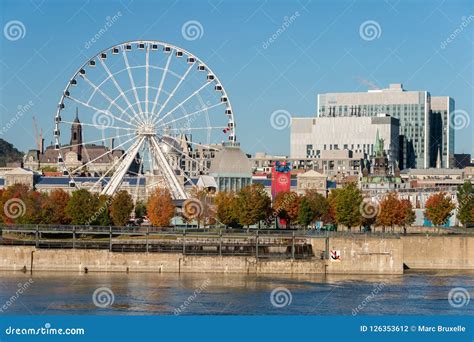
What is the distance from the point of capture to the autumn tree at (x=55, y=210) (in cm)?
8800

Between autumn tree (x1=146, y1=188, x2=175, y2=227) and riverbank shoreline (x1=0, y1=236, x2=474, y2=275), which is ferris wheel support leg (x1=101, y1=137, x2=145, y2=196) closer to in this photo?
autumn tree (x1=146, y1=188, x2=175, y2=227)

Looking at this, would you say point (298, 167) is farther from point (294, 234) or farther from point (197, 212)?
point (294, 234)

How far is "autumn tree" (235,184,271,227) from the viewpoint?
307 ft

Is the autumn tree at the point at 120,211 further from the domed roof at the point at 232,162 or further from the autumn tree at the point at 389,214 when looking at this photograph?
the autumn tree at the point at 389,214

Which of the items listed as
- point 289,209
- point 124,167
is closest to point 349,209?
point 289,209

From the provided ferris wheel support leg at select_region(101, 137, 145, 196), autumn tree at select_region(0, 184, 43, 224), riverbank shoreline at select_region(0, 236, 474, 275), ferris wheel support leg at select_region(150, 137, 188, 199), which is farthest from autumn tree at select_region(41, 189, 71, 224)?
riverbank shoreline at select_region(0, 236, 474, 275)

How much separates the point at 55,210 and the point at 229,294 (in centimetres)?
3053

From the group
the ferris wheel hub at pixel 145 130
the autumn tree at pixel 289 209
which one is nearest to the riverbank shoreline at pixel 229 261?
the autumn tree at pixel 289 209

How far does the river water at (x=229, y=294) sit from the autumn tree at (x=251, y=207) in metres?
21.0

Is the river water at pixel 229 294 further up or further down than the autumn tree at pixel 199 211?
further down

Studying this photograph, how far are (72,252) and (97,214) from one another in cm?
1534

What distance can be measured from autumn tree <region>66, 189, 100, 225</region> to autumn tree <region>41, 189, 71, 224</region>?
60cm

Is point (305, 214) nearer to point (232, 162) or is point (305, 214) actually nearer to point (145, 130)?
point (145, 130)

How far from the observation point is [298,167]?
625ft
